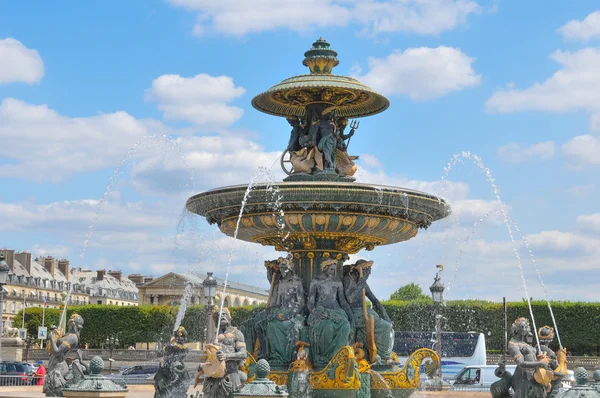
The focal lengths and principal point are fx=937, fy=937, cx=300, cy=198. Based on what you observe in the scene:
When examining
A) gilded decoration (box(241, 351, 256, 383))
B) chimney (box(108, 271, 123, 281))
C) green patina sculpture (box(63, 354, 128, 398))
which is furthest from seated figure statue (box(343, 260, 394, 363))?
chimney (box(108, 271, 123, 281))

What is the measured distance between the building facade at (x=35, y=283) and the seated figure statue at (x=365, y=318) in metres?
92.0

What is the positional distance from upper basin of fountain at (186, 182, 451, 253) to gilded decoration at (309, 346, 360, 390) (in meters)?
1.68

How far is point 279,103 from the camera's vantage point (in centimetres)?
1435

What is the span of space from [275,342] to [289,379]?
547 millimetres

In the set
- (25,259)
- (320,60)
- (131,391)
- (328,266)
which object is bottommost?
(131,391)

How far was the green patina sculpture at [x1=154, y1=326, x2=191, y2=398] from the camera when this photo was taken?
10.9 meters

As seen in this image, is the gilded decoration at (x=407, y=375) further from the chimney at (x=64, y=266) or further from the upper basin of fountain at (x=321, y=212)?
the chimney at (x=64, y=266)

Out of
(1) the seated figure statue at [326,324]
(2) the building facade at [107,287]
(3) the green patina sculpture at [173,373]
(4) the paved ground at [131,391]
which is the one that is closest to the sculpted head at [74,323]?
(3) the green patina sculpture at [173,373]

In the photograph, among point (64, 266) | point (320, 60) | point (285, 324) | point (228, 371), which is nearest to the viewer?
point (228, 371)

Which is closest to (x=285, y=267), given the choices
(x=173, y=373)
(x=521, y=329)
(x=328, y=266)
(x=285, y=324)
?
(x=328, y=266)

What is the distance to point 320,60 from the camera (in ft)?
45.5

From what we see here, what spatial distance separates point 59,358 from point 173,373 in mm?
1615

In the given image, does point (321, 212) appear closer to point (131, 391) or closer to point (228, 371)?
point (228, 371)

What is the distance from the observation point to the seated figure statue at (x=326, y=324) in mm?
12406
